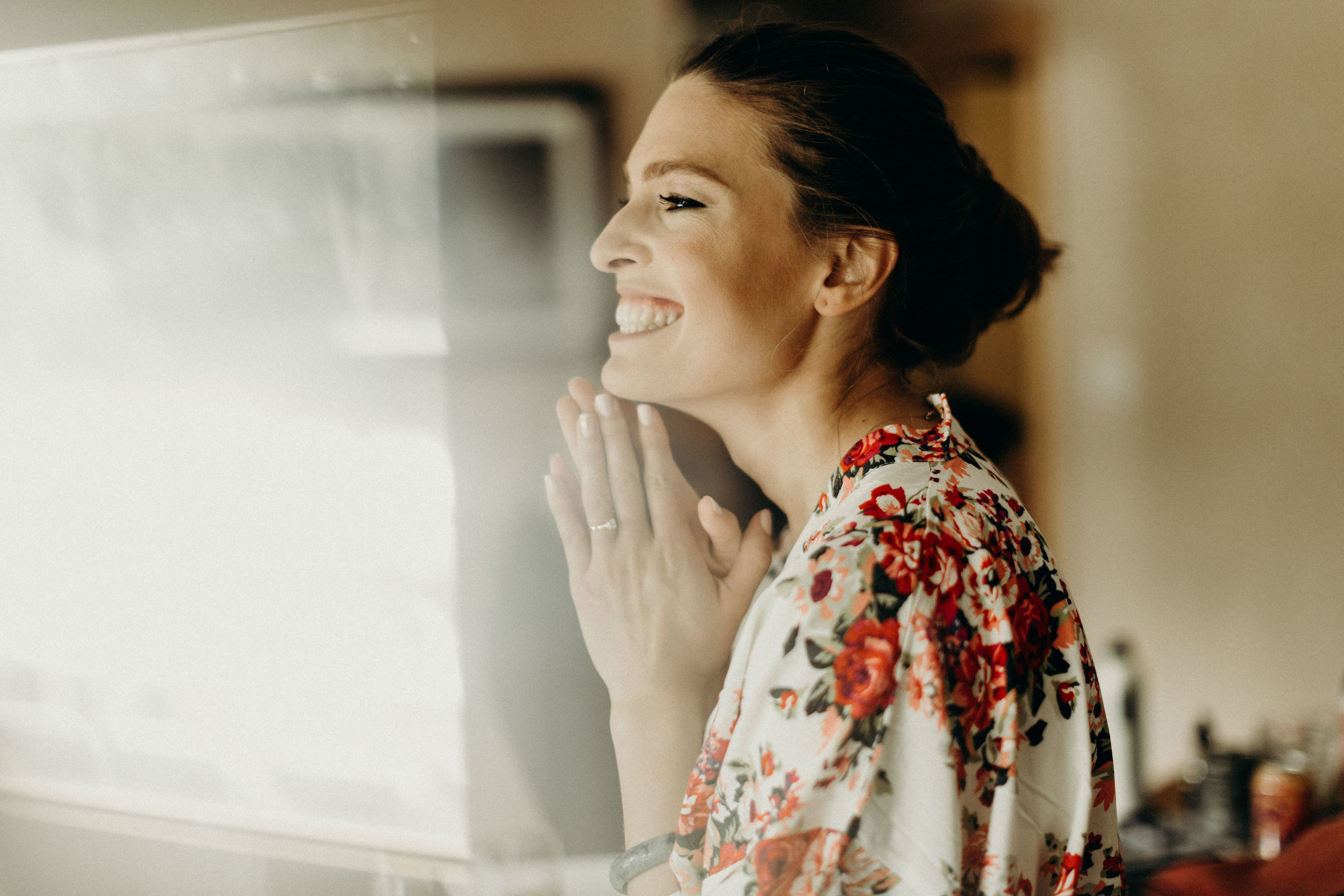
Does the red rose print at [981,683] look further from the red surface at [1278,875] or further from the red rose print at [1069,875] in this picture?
the red surface at [1278,875]

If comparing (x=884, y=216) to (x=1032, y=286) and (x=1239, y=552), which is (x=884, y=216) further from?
(x=1239, y=552)

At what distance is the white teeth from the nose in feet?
0.12

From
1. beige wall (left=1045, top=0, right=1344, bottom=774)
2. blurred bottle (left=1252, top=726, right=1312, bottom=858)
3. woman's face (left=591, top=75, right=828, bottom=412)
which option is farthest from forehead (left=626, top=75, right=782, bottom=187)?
beige wall (left=1045, top=0, right=1344, bottom=774)

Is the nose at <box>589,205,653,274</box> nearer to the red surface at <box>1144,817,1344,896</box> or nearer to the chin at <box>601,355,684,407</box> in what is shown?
the chin at <box>601,355,684,407</box>

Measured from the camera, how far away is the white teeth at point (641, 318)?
2.26 ft

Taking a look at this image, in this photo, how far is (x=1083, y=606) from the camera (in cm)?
195

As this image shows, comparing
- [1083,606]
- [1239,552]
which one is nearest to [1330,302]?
[1239,552]

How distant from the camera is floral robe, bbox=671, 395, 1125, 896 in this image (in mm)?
521

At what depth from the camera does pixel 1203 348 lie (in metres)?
1.71

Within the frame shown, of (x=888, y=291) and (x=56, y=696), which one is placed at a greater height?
(x=888, y=291)

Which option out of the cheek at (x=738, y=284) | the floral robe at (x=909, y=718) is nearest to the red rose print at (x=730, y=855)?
the floral robe at (x=909, y=718)

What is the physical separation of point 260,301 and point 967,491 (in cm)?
49

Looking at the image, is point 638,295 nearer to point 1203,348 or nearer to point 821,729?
point 821,729

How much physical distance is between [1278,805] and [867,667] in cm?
102
